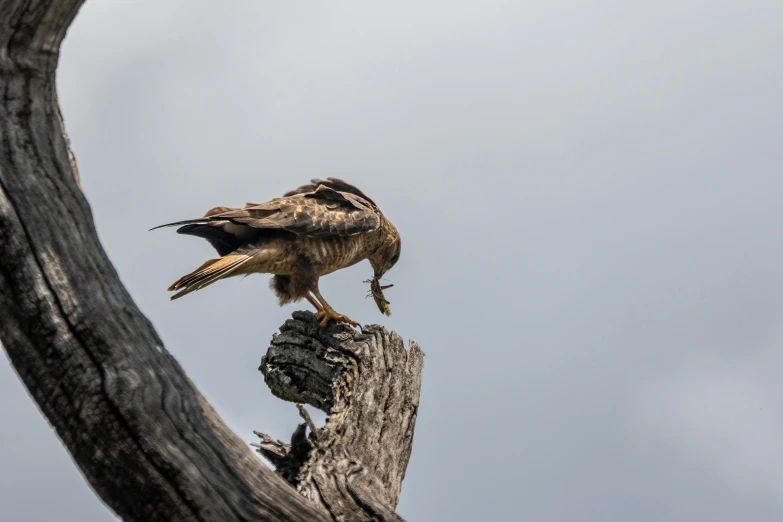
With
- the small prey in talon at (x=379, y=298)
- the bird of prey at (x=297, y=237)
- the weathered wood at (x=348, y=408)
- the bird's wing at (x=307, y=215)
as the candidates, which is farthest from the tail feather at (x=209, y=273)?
the small prey in talon at (x=379, y=298)

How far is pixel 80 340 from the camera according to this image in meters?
2.52

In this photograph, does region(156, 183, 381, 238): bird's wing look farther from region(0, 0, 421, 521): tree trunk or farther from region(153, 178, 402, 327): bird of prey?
region(0, 0, 421, 521): tree trunk

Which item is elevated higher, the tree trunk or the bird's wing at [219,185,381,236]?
the bird's wing at [219,185,381,236]

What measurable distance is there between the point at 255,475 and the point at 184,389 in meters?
0.37

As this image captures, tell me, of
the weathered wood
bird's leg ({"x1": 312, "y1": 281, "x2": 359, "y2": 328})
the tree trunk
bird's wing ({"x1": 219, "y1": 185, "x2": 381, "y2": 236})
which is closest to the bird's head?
bird's wing ({"x1": 219, "y1": 185, "x2": 381, "y2": 236})

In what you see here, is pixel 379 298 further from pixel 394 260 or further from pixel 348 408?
pixel 348 408

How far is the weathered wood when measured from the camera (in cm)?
358

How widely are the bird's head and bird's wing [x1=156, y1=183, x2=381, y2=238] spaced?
1.33ft

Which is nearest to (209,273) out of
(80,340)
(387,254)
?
(387,254)

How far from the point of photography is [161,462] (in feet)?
8.40

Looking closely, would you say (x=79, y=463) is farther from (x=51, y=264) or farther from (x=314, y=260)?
(x=314, y=260)

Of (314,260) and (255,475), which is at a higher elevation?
(314,260)

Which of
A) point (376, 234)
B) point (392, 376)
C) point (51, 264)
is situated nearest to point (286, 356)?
point (392, 376)

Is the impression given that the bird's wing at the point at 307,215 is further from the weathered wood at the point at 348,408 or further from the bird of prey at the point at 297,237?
the weathered wood at the point at 348,408
